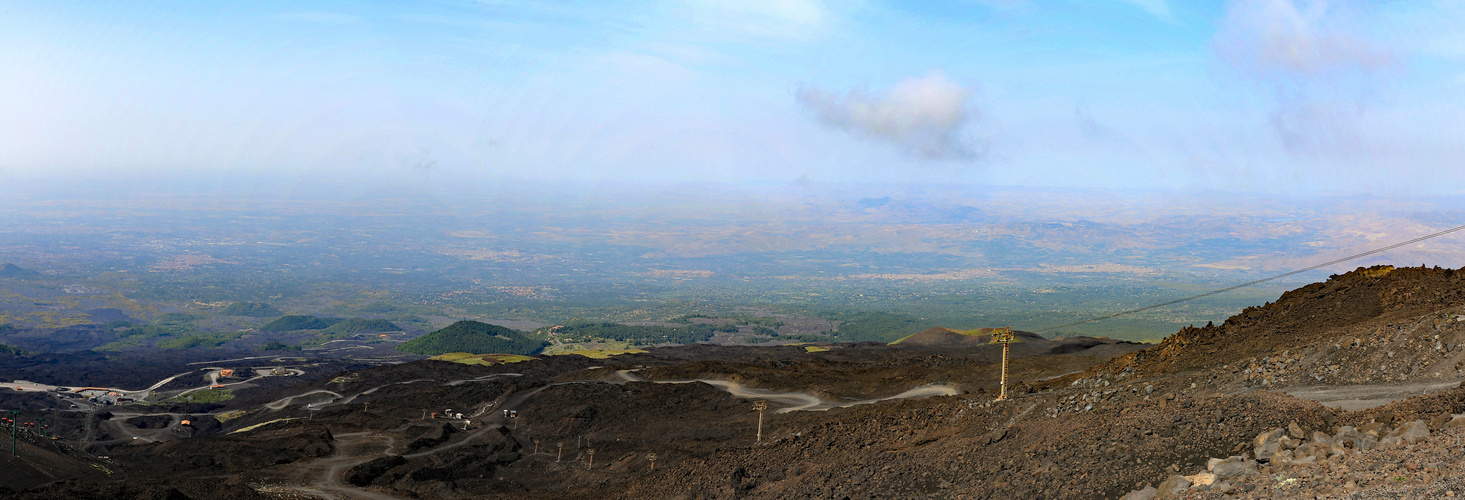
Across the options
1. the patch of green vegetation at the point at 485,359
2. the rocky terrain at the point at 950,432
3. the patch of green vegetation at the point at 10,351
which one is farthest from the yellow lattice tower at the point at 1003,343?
the patch of green vegetation at the point at 10,351

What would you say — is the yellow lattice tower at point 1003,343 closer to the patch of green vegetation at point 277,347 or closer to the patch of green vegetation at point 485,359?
the patch of green vegetation at point 485,359

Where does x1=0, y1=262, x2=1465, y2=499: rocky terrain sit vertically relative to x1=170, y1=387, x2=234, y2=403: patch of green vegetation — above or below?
above

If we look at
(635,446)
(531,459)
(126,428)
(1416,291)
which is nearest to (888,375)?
(635,446)

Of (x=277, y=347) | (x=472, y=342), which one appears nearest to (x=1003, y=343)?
(x=472, y=342)

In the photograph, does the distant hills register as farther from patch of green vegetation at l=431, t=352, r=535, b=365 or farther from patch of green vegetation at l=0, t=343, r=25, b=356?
patch of green vegetation at l=0, t=343, r=25, b=356

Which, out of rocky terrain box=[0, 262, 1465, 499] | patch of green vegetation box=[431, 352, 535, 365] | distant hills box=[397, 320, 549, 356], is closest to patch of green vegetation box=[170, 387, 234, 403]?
rocky terrain box=[0, 262, 1465, 499]

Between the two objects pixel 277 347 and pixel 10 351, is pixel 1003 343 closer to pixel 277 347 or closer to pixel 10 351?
pixel 10 351
